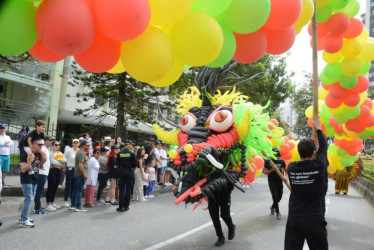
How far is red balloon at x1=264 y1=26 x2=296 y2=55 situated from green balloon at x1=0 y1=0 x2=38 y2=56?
2208mm

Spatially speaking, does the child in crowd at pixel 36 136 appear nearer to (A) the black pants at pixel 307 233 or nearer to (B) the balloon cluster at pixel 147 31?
(B) the balloon cluster at pixel 147 31

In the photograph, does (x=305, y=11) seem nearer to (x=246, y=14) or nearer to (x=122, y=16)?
(x=246, y=14)

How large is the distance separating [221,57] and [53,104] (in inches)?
725

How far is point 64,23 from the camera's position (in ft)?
7.02

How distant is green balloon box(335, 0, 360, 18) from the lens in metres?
5.21

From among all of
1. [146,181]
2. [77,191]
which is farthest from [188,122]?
[146,181]

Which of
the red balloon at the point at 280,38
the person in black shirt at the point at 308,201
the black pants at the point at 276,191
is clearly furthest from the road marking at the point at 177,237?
the red balloon at the point at 280,38

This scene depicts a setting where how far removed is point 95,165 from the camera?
26.0 feet

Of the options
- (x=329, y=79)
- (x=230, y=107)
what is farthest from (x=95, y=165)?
(x=329, y=79)

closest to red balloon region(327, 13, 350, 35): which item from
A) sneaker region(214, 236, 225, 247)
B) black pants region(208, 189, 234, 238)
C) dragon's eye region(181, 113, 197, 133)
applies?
dragon's eye region(181, 113, 197, 133)

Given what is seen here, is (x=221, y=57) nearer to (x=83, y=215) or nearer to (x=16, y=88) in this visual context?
(x=83, y=215)

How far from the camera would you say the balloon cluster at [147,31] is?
221 centimetres

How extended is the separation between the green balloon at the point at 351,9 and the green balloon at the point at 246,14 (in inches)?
119

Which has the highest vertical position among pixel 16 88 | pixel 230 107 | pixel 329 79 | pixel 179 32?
pixel 16 88
